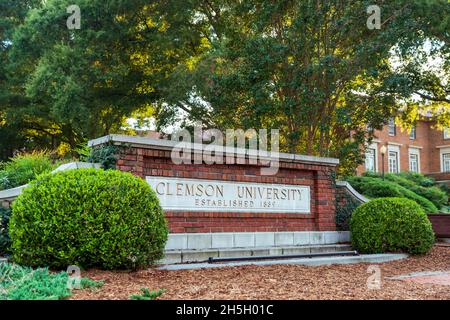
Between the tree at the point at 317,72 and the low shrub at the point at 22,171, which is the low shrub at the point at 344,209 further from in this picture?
the low shrub at the point at 22,171

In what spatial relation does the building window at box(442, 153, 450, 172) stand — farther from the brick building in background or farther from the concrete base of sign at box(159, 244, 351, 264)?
the concrete base of sign at box(159, 244, 351, 264)

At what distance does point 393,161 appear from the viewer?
40.2 metres

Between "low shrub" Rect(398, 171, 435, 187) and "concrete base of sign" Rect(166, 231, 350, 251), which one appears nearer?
"concrete base of sign" Rect(166, 231, 350, 251)

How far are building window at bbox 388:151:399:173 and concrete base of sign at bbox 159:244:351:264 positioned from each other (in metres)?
31.0

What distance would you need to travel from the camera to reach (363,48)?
13617mm

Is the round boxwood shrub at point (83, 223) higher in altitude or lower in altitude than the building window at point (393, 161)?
lower

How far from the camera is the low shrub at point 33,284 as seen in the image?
4848mm

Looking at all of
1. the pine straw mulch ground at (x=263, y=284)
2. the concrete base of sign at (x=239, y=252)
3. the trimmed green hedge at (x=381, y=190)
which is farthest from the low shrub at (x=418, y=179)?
the pine straw mulch ground at (x=263, y=284)

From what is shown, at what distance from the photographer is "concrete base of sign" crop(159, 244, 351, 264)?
26.7ft

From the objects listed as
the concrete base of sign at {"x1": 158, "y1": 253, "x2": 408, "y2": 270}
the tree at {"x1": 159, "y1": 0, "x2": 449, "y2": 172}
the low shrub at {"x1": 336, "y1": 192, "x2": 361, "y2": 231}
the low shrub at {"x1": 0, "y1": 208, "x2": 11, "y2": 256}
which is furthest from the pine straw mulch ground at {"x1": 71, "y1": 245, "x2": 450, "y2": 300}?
the tree at {"x1": 159, "y1": 0, "x2": 449, "y2": 172}

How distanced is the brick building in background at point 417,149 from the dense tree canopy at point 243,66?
18.0 m

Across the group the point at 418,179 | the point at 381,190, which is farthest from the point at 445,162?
the point at 381,190

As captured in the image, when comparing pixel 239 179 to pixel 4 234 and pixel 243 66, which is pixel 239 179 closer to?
pixel 4 234
